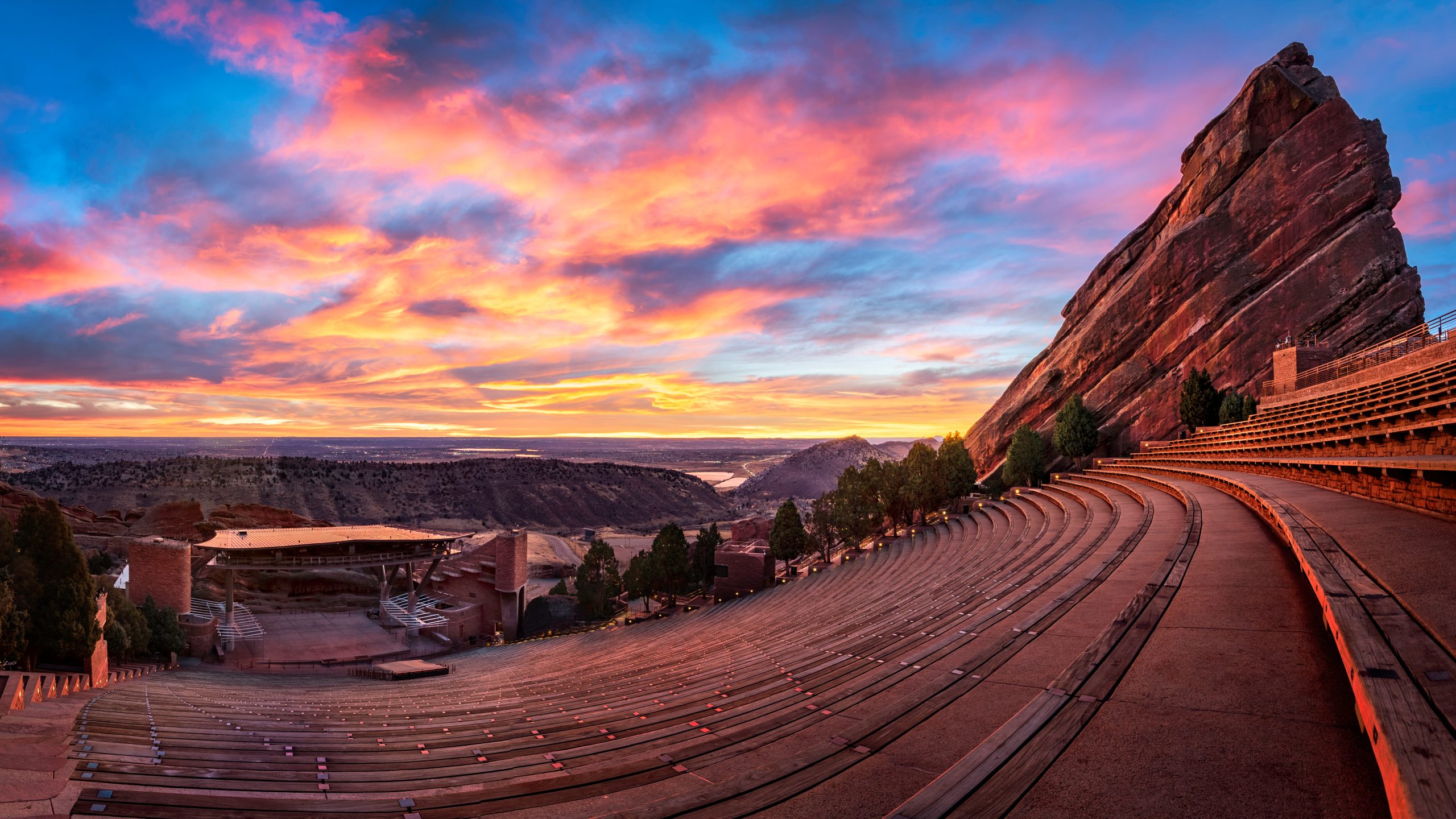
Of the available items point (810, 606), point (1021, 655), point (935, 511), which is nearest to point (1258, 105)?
point (935, 511)

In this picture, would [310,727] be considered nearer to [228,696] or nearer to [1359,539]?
[228,696]

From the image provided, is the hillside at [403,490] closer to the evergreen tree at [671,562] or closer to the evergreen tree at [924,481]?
the evergreen tree at [924,481]

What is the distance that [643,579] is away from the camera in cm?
3528

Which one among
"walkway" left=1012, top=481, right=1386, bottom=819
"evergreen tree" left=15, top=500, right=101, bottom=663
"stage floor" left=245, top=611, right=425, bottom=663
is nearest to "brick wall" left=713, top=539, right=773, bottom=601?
"stage floor" left=245, top=611, right=425, bottom=663

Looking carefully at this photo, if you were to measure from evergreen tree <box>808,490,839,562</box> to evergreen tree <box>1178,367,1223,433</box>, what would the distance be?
77.2ft

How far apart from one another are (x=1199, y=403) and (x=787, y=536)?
28.4m

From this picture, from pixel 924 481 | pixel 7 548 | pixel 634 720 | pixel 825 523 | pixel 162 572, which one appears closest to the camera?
pixel 634 720

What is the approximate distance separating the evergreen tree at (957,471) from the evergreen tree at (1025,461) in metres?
2.65

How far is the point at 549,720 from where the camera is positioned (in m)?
7.77

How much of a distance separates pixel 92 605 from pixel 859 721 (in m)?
21.1

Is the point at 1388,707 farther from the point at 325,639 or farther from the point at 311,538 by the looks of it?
the point at 311,538

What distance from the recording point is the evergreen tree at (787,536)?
120ft

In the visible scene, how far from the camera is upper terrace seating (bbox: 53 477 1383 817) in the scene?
3.91 meters

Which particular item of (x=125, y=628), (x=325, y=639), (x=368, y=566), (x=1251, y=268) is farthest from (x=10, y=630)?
(x=1251, y=268)
